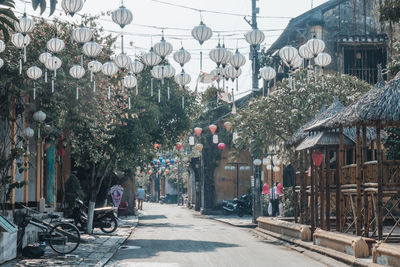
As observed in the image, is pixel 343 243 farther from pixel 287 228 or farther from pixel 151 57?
pixel 151 57

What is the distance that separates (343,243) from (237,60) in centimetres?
508

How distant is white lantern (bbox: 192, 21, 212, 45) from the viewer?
13.8m

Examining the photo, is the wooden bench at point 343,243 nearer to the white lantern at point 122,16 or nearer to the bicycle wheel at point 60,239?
the bicycle wheel at point 60,239

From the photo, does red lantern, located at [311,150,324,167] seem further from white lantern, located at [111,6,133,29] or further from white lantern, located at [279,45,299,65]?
white lantern, located at [111,6,133,29]

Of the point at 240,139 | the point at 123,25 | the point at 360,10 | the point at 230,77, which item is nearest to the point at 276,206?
the point at 240,139

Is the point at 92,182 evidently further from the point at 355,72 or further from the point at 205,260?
the point at 355,72

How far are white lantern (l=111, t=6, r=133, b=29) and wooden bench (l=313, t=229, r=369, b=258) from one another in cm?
713

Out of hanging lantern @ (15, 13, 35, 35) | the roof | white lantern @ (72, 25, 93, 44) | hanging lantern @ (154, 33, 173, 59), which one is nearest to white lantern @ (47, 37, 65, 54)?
white lantern @ (72, 25, 93, 44)

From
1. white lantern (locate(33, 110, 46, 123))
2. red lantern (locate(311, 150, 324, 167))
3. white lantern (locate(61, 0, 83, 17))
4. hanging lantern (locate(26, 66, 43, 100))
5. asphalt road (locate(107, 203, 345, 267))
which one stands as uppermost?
white lantern (locate(61, 0, 83, 17))

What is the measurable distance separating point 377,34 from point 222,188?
20267 millimetres

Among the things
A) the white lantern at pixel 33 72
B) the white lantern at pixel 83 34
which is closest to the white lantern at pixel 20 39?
the white lantern at pixel 83 34

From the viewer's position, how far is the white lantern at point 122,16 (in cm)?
1329

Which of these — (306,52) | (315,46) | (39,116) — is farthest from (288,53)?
(39,116)

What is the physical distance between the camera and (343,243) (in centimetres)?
1442
